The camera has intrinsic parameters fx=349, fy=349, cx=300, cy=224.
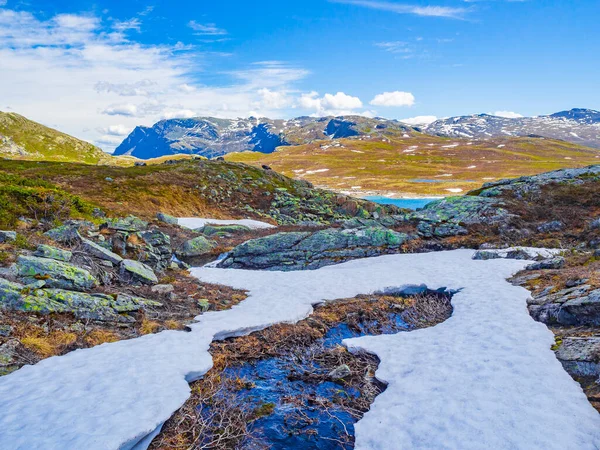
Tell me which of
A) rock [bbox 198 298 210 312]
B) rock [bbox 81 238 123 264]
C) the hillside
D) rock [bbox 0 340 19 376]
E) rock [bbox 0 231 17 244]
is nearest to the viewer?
rock [bbox 0 340 19 376]

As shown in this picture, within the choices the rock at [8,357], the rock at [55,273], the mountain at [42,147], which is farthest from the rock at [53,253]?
the mountain at [42,147]

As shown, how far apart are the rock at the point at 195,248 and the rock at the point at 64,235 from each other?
11.4 metres

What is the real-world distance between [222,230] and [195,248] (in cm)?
747

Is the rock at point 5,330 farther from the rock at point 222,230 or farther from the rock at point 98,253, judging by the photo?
the rock at point 222,230

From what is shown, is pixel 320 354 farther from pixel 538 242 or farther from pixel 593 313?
pixel 538 242

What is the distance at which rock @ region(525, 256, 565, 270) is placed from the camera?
16383 mm

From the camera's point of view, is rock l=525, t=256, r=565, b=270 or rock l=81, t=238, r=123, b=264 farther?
rock l=525, t=256, r=565, b=270

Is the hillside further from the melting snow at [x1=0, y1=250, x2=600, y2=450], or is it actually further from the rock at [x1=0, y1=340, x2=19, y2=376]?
the rock at [x1=0, y1=340, x2=19, y2=376]

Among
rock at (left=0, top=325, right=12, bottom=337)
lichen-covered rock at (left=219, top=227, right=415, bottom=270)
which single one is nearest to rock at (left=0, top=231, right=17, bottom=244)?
rock at (left=0, top=325, right=12, bottom=337)

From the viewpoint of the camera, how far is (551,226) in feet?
81.9

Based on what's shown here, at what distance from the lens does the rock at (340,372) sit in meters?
9.83

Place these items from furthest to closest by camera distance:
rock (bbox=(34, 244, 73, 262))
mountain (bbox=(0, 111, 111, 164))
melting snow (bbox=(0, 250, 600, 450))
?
mountain (bbox=(0, 111, 111, 164)) < rock (bbox=(34, 244, 73, 262)) < melting snow (bbox=(0, 250, 600, 450))

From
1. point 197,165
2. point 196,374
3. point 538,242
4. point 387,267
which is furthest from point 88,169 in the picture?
point 538,242

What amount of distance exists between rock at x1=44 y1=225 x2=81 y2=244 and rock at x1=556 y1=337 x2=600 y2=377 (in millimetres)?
18320
